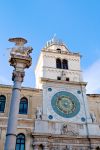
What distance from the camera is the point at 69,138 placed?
20219mm

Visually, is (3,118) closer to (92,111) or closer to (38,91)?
(38,91)

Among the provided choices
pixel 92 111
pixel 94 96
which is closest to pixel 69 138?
pixel 92 111

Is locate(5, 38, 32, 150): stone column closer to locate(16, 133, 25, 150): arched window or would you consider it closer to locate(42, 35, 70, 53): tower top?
locate(16, 133, 25, 150): arched window

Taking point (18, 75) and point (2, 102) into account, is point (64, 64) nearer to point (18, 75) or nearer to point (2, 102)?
point (2, 102)

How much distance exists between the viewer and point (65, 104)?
22.7 metres

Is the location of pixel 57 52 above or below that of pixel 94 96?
above

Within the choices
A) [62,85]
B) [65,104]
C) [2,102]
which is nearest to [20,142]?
[2,102]

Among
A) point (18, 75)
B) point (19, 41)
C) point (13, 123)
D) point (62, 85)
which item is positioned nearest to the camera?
point (13, 123)

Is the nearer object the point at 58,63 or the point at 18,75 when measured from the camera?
the point at 18,75

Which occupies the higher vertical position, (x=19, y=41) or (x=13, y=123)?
(x=19, y=41)

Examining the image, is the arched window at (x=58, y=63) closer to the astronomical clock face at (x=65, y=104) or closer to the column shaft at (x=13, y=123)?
the astronomical clock face at (x=65, y=104)

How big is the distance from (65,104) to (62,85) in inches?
92.4

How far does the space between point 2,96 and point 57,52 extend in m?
9.38

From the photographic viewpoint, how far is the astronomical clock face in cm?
2204
